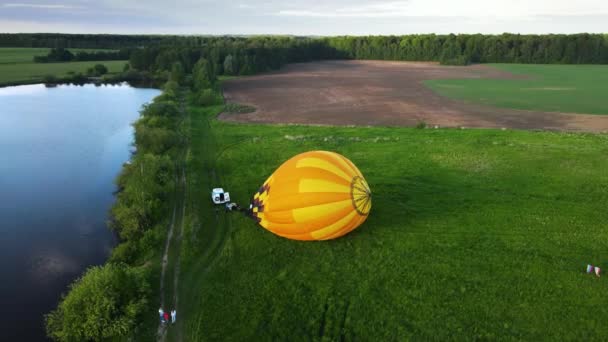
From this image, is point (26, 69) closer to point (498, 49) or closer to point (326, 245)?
point (326, 245)

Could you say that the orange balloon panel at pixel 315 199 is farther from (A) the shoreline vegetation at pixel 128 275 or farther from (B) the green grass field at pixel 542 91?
(B) the green grass field at pixel 542 91

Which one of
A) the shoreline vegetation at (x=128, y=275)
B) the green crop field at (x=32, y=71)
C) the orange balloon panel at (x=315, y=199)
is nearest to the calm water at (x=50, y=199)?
the shoreline vegetation at (x=128, y=275)

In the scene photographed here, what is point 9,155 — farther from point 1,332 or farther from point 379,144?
point 379,144

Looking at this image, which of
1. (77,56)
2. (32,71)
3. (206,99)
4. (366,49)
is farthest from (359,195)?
(366,49)

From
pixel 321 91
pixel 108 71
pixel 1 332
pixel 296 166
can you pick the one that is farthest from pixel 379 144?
pixel 108 71

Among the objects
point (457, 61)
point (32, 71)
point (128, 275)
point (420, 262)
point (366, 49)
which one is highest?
point (366, 49)
